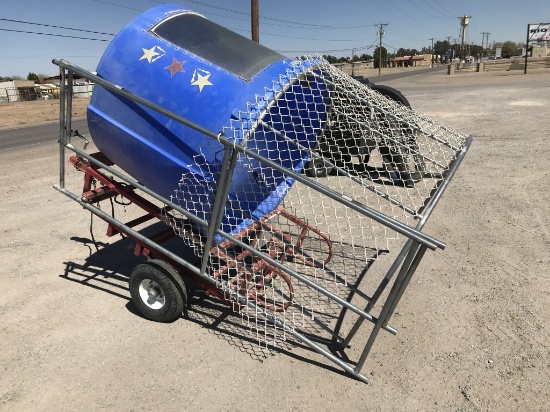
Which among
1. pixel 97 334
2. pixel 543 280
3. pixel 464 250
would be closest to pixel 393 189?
pixel 464 250

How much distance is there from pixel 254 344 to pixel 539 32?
4448cm

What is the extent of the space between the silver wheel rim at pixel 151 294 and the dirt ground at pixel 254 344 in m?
0.20

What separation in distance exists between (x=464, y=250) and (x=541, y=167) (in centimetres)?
Answer: 429

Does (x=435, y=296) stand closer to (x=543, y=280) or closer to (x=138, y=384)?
(x=543, y=280)

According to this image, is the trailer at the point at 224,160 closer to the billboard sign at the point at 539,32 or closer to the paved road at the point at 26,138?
the paved road at the point at 26,138

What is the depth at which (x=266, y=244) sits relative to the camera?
4.59 metres

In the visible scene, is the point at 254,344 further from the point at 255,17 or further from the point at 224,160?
the point at 255,17

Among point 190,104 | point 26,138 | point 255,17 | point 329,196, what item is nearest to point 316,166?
point 190,104

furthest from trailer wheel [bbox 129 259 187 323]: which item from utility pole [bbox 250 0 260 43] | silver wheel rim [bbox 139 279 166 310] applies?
utility pole [bbox 250 0 260 43]

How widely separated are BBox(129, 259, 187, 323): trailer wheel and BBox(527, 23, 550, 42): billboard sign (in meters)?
42.3

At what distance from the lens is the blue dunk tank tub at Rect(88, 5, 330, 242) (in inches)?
127

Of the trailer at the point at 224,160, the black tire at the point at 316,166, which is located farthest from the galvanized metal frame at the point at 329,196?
the black tire at the point at 316,166

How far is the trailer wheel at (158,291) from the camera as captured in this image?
11.8 ft

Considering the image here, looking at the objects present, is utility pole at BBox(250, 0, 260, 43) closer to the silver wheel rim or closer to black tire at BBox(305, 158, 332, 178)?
black tire at BBox(305, 158, 332, 178)
